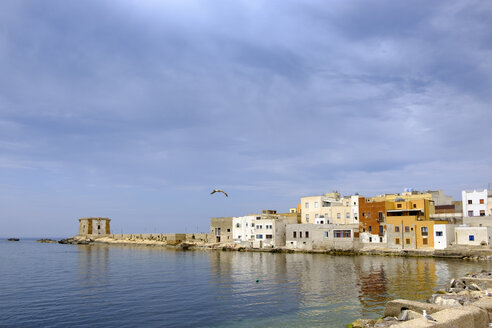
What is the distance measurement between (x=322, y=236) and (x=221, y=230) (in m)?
35.2

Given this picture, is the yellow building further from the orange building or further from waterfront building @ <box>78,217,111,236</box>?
waterfront building @ <box>78,217,111,236</box>

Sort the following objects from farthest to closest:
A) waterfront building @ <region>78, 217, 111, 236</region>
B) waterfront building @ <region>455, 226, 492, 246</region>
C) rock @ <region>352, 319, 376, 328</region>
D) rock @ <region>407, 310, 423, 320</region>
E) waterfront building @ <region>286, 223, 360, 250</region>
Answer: waterfront building @ <region>78, 217, 111, 236</region>
waterfront building @ <region>286, 223, 360, 250</region>
waterfront building @ <region>455, 226, 492, 246</region>
rock @ <region>352, 319, 376, 328</region>
rock @ <region>407, 310, 423, 320</region>

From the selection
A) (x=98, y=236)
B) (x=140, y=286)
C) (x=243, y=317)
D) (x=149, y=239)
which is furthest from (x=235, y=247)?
(x=98, y=236)

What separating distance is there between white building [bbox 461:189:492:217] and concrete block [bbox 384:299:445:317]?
81753 mm

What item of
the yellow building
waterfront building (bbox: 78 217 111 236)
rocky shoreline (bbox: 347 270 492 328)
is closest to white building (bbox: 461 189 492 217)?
the yellow building

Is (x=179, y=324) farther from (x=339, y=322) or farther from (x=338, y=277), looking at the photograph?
(x=338, y=277)

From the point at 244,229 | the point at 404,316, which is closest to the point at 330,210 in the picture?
the point at 244,229

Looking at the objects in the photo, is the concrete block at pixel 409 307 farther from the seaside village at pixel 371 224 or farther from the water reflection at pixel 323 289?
the seaside village at pixel 371 224

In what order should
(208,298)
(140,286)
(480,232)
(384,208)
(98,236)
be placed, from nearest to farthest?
(208,298) < (140,286) < (480,232) < (384,208) < (98,236)

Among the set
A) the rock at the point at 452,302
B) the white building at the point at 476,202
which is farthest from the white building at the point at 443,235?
the rock at the point at 452,302

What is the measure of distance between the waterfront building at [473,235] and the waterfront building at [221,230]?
59979 mm

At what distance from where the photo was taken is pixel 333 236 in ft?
304

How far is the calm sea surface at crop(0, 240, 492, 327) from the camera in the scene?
2819 cm

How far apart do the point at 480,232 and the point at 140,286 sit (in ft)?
214
